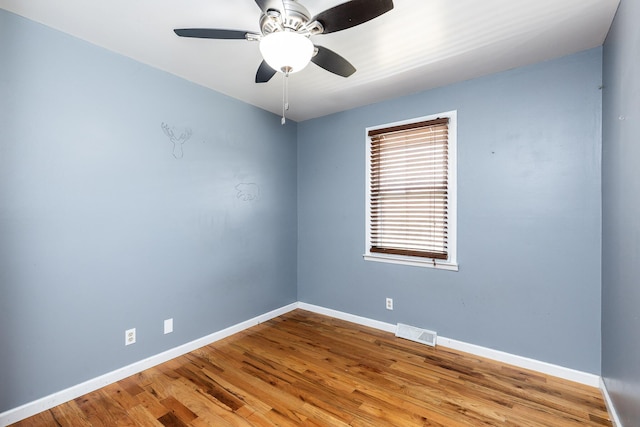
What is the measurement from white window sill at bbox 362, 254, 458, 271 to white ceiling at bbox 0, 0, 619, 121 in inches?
66.9

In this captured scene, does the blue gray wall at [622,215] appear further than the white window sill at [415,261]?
No

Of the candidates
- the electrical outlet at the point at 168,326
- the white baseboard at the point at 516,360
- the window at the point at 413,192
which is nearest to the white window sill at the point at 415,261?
the window at the point at 413,192

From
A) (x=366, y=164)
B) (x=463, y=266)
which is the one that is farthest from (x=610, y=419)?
(x=366, y=164)

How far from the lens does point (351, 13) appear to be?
1382 mm

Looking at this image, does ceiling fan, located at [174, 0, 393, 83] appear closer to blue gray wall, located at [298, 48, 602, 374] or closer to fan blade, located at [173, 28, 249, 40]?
fan blade, located at [173, 28, 249, 40]

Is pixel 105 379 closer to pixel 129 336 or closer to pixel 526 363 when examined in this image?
pixel 129 336

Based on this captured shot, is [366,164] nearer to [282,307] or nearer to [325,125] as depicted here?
[325,125]

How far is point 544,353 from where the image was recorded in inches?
91.7

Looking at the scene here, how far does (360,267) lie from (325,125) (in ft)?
5.92

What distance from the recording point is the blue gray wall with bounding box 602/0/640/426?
140 centimetres

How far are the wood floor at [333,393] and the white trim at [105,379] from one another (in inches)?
1.8

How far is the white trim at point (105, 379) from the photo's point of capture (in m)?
1.80

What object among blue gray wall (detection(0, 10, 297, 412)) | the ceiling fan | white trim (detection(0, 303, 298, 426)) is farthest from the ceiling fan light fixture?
white trim (detection(0, 303, 298, 426))

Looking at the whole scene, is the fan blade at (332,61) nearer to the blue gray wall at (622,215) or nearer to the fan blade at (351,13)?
the fan blade at (351,13)
